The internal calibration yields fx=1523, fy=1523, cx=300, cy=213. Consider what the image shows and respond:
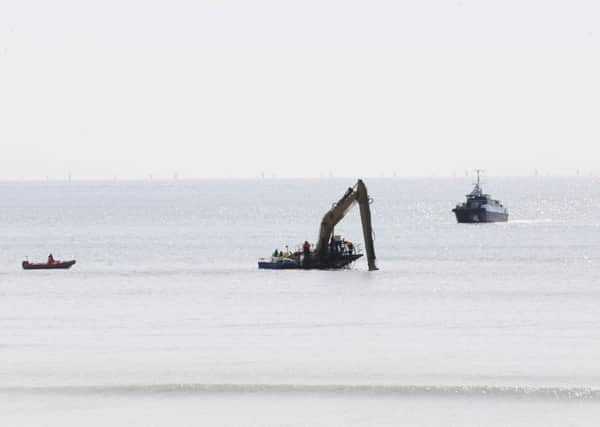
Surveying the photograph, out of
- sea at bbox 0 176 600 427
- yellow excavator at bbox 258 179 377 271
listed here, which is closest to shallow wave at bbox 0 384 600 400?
sea at bbox 0 176 600 427

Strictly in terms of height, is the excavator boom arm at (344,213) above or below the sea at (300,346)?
above

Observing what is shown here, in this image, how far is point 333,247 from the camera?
→ 113312mm

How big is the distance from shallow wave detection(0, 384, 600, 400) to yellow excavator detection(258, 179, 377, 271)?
54922mm

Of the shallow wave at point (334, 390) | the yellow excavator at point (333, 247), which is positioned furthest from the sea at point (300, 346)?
the yellow excavator at point (333, 247)

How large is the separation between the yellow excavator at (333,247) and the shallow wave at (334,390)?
54.9m

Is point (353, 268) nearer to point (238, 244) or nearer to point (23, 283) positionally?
point (23, 283)

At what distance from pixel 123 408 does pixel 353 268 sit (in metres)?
67.2

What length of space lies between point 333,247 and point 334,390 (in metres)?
60.5

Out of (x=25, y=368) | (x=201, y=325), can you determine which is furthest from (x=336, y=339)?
(x=25, y=368)

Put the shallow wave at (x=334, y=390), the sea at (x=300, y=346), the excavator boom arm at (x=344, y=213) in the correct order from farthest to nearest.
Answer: the excavator boom arm at (x=344, y=213), the shallow wave at (x=334, y=390), the sea at (x=300, y=346)

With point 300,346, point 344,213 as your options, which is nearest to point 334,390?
point 300,346

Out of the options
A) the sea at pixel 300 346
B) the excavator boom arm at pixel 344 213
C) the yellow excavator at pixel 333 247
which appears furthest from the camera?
the yellow excavator at pixel 333 247

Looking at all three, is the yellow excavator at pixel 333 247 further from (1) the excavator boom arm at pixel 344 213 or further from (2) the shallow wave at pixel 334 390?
(2) the shallow wave at pixel 334 390

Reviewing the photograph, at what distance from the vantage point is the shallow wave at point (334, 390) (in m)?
51.8
